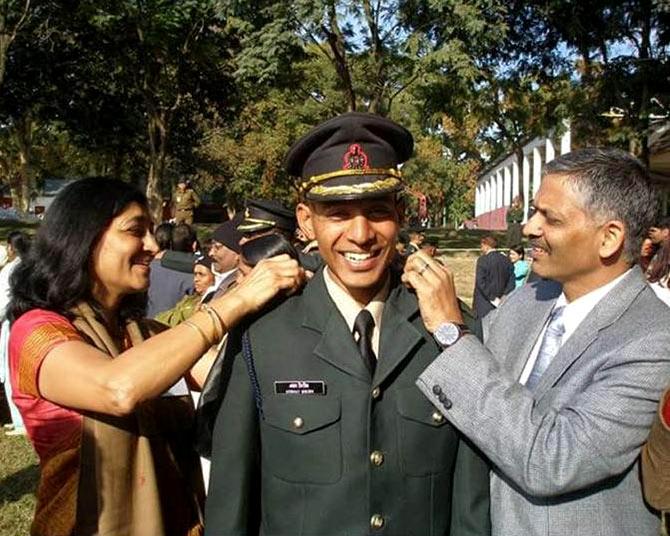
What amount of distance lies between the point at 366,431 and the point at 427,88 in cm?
1497

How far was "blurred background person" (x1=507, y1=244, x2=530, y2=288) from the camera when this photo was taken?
1071 centimetres

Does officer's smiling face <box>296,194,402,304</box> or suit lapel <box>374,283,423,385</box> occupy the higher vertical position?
officer's smiling face <box>296,194,402,304</box>

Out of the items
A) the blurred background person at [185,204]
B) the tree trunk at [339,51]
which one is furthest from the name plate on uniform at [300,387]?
the blurred background person at [185,204]

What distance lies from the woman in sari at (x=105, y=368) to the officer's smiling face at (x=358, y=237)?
169mm

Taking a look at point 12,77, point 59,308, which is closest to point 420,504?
point 59,308

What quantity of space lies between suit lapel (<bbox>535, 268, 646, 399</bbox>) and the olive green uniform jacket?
12.7 inches

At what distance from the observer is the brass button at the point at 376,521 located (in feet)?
6.74

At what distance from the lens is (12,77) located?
22.3m

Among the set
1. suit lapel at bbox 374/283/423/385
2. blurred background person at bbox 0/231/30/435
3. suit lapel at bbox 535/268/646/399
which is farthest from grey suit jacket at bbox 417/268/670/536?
blurred background person at bbox 0/231/30/435

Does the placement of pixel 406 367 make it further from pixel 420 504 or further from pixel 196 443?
pixel 196 443

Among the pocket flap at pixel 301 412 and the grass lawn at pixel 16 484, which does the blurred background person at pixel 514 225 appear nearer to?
the grass lawn at pixel 16 484

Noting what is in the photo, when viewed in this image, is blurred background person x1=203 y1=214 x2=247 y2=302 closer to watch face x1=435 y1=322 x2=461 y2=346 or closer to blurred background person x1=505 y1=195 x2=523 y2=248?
watch face x1=435 y1=322 x2=461 y2=346

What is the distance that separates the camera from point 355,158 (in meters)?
2.19

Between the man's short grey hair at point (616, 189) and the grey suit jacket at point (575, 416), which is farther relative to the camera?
the man's short grey hair at point (616, 189)
